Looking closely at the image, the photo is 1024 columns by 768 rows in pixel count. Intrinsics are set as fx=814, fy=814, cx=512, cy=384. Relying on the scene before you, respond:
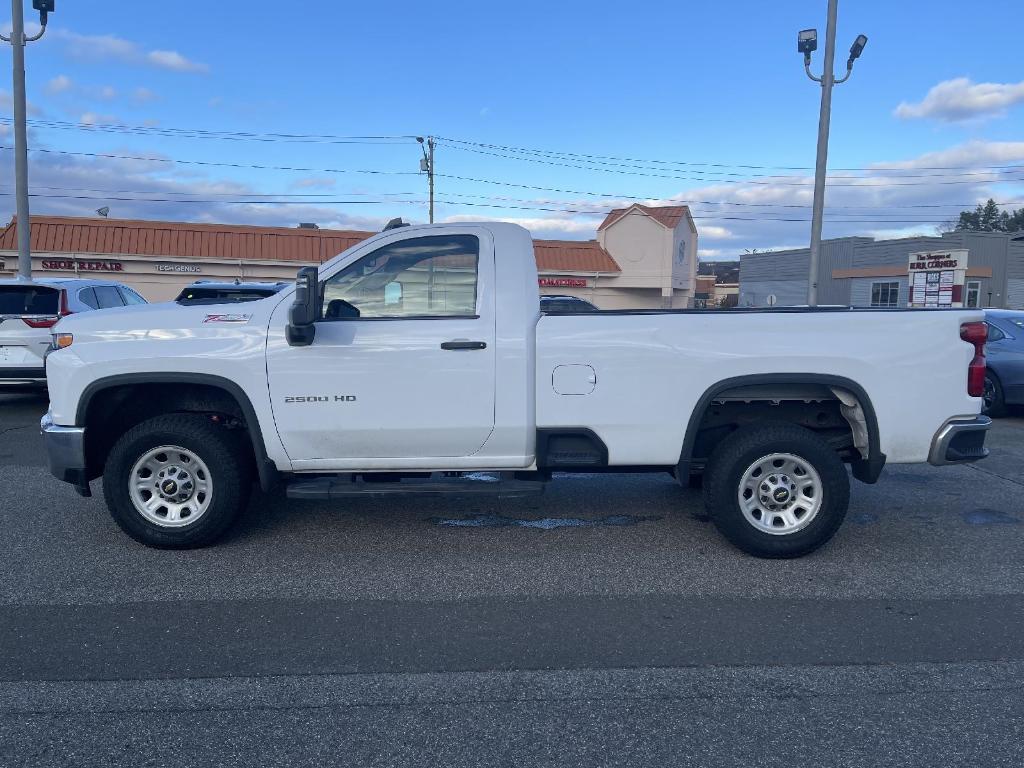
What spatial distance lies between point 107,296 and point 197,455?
8148 mm

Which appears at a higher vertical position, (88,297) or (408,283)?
(408,283)

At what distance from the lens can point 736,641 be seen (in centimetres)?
404

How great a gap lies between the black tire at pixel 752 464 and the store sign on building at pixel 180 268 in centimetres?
2935

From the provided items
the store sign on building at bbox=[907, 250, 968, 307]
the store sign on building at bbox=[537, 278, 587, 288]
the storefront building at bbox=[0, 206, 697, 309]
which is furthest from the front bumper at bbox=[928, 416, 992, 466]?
the store sign on building at bbox=[537, 278, 587, 288]

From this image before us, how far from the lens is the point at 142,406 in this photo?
555 cm

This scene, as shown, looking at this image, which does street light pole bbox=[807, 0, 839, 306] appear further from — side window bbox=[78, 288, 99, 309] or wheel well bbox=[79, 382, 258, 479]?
wheel well bbox=[79, 382, 258, 479]

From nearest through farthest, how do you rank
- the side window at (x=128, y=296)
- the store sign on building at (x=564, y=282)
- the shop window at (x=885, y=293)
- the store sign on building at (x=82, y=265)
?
the side window at (x=128, y=296)
the store sign on building at (x=82, y=265)
the store sign on building at (x=564, y=282)
the shop window at (x=885, y=293)

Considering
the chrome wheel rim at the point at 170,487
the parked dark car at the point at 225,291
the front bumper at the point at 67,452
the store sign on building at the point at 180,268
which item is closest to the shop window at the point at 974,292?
the store sign on building at the point at 180,268

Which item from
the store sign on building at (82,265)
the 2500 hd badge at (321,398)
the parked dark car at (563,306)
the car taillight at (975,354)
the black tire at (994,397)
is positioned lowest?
the black tire at (994,397)

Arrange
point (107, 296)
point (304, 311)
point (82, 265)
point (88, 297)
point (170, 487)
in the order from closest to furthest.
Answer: point (304, 311), point (170, 487), point (88, 297), point (107, 296), point (82, 265)

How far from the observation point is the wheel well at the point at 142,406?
5301 mm

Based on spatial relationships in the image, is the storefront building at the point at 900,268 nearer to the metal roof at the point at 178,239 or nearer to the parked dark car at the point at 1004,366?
the metal roof at the point at 178,239

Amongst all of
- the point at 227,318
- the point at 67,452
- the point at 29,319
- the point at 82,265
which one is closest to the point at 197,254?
the point at 82,265

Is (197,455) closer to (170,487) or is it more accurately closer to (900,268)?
(170,487)
